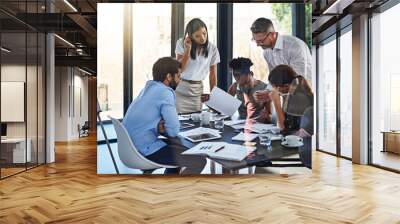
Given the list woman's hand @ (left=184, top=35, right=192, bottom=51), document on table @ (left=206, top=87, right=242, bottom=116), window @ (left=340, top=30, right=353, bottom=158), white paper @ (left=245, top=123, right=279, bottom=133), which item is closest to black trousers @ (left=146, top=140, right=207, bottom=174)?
document on table @ (left=206, top=87, right=242, bottom=116)

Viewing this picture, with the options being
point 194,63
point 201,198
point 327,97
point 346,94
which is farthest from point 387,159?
point 201,198

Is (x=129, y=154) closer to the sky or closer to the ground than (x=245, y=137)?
closer to the ground

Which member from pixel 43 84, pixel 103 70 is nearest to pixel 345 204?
pixel 103 70

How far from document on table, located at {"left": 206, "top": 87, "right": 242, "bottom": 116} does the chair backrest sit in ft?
4.45

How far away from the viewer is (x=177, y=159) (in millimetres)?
6199

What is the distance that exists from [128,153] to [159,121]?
74 cm

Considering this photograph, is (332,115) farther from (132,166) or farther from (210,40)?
(132,166)

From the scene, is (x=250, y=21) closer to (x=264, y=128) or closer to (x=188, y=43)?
(x=188, y=43)

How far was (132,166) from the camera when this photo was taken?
618 centimetres

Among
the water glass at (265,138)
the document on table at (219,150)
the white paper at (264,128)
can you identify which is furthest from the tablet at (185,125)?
the water glass at (265,138)

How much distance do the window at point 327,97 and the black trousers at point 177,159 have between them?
4848 mm

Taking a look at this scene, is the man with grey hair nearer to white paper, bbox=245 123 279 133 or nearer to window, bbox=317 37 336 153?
white paper, bbox=245 123 279 133

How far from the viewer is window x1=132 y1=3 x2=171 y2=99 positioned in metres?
6.26

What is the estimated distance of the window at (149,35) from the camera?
20.5 feet
